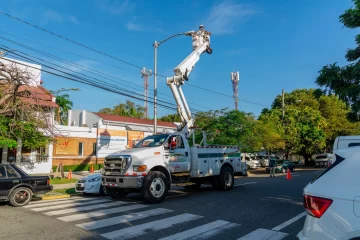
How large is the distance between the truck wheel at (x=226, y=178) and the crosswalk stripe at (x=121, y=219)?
16.3 ft

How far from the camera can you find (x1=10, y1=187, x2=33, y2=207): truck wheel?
410 inches

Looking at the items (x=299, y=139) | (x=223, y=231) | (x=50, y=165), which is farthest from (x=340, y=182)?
(x=299, y=139)

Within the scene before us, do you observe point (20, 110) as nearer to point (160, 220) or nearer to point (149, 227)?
point (160, 220)

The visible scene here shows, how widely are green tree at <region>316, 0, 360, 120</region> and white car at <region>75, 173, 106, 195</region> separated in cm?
977

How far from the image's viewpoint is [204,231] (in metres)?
6.63

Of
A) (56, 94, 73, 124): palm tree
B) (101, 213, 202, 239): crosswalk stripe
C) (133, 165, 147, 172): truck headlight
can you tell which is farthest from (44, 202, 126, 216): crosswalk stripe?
(56, 94, 73, 124): palm tree

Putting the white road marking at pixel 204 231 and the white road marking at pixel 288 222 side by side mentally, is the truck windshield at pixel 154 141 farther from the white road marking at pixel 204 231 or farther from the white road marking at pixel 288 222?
the white road marking at pixel 288 222

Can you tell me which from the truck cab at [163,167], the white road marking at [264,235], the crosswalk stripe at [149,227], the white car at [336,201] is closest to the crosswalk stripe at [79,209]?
the truck cab at [163,167]

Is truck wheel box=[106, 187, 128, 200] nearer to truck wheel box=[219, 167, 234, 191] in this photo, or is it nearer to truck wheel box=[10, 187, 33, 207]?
truck wheel box=[10, 187, 33, 207]

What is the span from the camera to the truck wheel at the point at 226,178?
13.6 m

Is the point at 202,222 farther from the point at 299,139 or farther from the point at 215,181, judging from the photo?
the point at 299,139

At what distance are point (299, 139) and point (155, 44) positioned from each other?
27091 millimetres

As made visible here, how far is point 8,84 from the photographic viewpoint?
15273 millimetres

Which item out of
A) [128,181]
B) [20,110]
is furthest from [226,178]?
[20,110]
